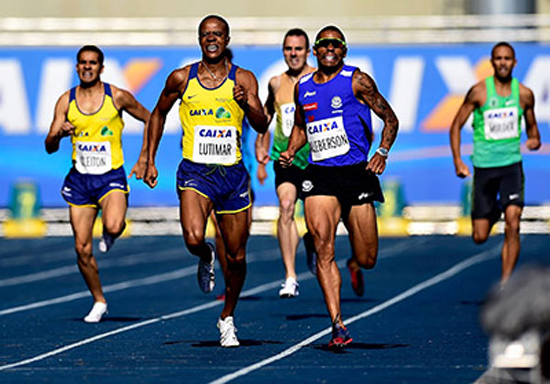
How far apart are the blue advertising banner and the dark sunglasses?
1471 centimetres

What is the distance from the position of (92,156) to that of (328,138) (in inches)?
125

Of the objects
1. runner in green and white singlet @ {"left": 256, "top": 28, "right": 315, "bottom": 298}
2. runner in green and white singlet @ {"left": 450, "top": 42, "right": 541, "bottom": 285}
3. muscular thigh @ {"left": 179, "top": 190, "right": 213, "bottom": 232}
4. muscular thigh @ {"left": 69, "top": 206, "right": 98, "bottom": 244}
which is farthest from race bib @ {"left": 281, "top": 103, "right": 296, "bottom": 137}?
muscular thigh @ {"left": 179, "top": 190, "right": 213, "bottom": 232}

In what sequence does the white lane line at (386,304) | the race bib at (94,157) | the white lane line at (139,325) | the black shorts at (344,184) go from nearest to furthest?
the white lane line at (386,304), the white lane line at (139,325), the black shorts at (344,184), the race bib at (94,157)

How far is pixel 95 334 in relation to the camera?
500 inches

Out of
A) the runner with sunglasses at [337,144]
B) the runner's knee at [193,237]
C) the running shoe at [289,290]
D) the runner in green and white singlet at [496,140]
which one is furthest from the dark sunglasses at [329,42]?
the running shoe at [289,290]

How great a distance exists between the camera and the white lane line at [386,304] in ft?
32.6

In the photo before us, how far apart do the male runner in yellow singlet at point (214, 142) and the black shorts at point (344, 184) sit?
515 mm

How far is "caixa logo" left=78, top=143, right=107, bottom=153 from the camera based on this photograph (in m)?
14.1

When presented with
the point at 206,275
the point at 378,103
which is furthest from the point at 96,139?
the point at 378,103

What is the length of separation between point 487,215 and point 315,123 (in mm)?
3961

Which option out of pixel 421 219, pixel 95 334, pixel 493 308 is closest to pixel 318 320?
pixel 95 334

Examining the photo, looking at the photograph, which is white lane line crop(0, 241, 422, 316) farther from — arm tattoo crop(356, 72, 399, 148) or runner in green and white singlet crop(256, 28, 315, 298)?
arm tattoo crop(356, 72, 399, 148)

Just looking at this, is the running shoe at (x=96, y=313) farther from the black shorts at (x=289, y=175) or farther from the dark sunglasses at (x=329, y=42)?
the dark sunglasses at (x=329, y=42)

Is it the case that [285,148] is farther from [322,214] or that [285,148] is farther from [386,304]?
[322,214]
